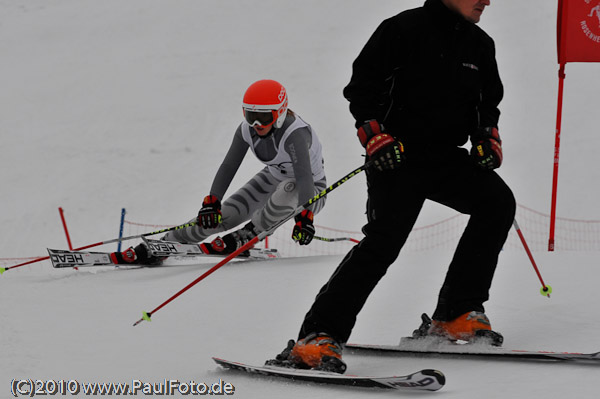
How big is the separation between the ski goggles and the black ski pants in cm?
290

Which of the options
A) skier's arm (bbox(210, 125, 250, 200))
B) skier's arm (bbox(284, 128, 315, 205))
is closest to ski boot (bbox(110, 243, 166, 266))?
skier's arm (bbox(210, 125, 250, 200))

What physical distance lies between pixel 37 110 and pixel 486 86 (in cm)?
1842

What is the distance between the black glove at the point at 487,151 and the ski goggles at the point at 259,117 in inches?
115

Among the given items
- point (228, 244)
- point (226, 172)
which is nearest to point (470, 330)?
point (226, 172)

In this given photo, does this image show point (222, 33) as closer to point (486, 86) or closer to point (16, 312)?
point (16, 312)

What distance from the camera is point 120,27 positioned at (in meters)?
25.0

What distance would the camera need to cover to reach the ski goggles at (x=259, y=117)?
6.09 metres

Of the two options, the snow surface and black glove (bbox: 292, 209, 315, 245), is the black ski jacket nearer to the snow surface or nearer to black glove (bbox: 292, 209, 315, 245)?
the snow surface

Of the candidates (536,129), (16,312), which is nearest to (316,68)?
(536,129)

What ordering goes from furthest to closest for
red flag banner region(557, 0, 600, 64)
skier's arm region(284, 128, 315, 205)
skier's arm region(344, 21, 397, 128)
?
red flag banner region(557, 0, 600, 64) → skier's arm region(284, 128, 315, 205) → skier's arm region(344, 21, 397, 128)

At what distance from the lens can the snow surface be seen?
148 inches

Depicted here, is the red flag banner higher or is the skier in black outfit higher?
the red flag banner

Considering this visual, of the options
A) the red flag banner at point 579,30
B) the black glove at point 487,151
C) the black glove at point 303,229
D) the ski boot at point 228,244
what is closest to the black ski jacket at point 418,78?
the black glove at point 487,151

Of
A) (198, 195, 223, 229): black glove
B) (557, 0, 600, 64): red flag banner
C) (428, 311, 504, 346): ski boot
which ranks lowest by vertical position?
(428, 311, 504, 346): ski boot
